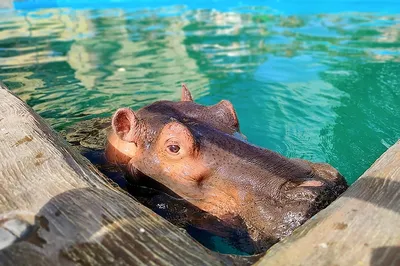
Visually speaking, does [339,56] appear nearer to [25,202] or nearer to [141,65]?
[141,65]

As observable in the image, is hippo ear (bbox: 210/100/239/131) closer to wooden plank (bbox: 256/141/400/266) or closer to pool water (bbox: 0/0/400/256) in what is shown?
wooden plank (bbox: 256/141/400/266)

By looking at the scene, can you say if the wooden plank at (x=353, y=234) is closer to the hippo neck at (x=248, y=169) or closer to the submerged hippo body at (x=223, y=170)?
the submerged hippo body at (x=223, y=170)

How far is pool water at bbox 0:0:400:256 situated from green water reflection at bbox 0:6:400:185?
0.02 metres

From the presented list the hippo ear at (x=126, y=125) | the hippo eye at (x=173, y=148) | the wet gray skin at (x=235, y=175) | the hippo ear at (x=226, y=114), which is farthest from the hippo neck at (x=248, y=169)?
the hippo ear at (x=126, y=125)


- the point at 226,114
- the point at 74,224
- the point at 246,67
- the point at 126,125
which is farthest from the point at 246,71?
the point at 74,224

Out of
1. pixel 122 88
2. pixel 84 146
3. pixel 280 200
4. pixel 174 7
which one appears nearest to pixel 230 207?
pixel 280 200

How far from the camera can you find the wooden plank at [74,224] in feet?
6.09

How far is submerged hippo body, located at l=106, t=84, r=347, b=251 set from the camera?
8.95ft

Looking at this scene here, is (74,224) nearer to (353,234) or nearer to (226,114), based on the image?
(353,234)

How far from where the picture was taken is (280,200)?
2.76 m

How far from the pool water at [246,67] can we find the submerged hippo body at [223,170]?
6.79 feet

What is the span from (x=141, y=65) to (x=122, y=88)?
182cm

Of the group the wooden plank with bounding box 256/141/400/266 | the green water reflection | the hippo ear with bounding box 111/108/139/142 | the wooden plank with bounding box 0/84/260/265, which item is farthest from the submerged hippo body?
the green water reflection

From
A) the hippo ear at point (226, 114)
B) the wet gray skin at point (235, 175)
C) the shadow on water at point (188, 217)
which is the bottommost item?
the shadow on water at point (188, 217)
